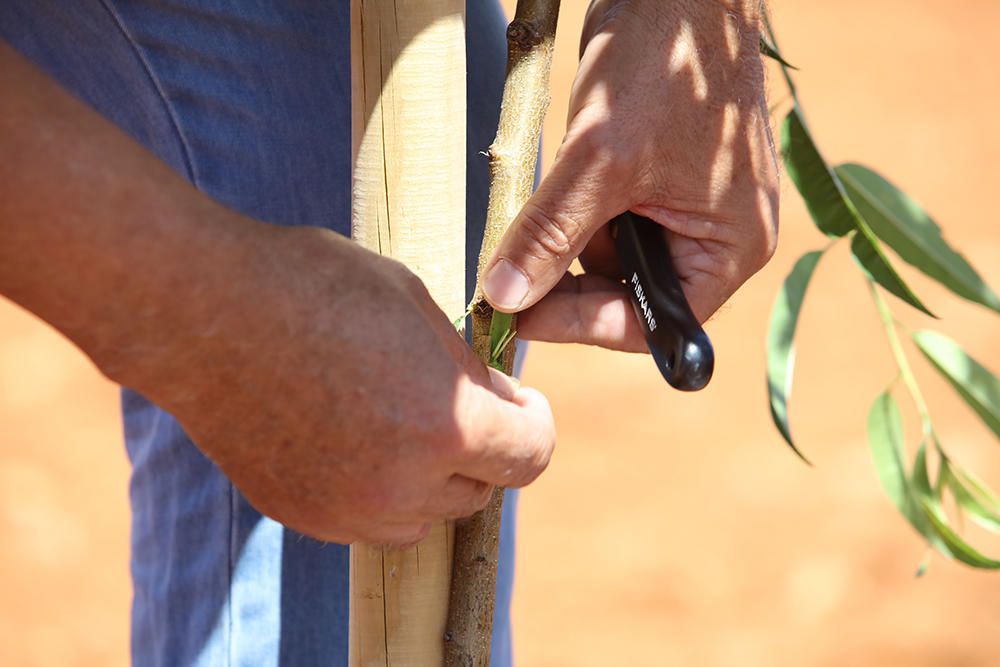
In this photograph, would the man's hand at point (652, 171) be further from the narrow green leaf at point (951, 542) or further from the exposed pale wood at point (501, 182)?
the narrow green leaf at point (951, 542)

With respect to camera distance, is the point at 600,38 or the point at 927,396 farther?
the point at 927,396

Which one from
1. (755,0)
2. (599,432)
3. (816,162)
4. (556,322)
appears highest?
(755,0)

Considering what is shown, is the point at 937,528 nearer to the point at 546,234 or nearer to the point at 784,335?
the point at 784,335

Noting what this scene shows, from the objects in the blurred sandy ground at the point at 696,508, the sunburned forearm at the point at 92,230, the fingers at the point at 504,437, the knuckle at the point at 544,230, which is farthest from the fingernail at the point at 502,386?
the blurred sandy ground at the point at 696,508

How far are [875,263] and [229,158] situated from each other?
587mm

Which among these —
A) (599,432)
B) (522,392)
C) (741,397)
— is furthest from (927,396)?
(522,392)

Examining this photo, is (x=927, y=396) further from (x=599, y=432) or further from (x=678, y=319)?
(x=678, y=319)

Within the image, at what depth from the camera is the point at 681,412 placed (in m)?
3.68

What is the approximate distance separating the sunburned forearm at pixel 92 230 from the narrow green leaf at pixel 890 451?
2.05ft

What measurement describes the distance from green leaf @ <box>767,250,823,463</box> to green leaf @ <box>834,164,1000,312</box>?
0.06 m

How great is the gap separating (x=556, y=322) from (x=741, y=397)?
9.43 ft

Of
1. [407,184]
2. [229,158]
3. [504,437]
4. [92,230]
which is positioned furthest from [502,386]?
[229,158]

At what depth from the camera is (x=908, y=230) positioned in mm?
1011

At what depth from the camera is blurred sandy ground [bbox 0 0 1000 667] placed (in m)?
2.86
